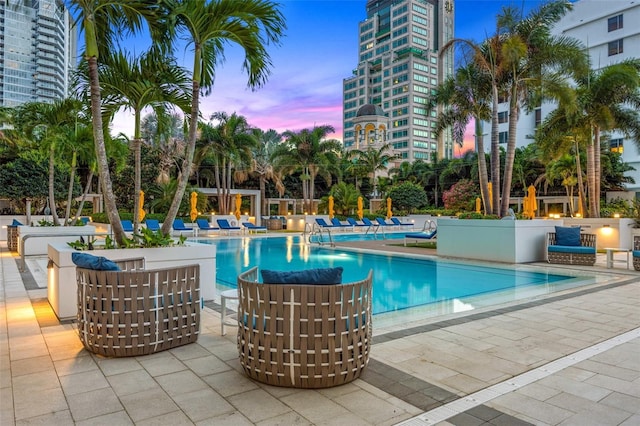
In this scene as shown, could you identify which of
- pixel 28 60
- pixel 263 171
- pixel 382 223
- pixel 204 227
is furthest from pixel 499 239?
pixel 28 60

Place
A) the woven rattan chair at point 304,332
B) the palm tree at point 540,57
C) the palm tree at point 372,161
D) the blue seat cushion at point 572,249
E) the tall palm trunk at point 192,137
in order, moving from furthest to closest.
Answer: the palm tree at point 372,161 → the palm tree at point 540,57 → the blue seat cushion at point 572,249 → the tall palm trunk at point 192,137 → the woven rattan chair at point 304,332

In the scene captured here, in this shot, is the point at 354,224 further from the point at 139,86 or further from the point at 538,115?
the point at 538,115

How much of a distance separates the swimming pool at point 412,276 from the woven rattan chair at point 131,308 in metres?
3.16

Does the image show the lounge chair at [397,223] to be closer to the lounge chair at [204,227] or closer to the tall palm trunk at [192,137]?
the lounge chair at [204,227]

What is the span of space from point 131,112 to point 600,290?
837 cm

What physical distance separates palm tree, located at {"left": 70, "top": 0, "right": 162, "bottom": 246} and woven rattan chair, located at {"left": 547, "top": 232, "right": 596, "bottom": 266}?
9.96 meters

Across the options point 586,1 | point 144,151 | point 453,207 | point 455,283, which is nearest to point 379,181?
point 453,207

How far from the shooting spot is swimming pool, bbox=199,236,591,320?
283 inches

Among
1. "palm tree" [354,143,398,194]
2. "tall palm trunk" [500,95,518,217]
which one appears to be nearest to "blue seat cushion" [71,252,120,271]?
"tall palm trunk" [500,95,518,217]

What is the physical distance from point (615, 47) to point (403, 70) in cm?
4943

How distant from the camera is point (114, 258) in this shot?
5.37m

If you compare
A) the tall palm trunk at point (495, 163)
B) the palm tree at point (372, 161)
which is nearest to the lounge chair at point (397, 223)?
the palm tree at point (372, 161)

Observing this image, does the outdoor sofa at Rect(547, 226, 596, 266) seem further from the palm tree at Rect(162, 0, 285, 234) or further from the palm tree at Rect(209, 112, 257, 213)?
the palm tree at Rect(209, 112, 257, 213)

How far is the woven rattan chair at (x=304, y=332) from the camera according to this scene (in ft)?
9.82
